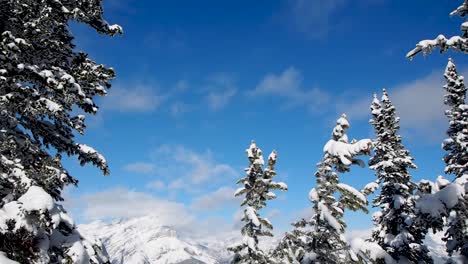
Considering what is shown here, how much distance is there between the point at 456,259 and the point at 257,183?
13686 millimetres

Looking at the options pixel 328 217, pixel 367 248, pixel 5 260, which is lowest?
pixel 5 260

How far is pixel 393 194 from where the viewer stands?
26938 millimetres

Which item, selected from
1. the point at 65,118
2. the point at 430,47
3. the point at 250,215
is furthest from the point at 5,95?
the point at 250,215

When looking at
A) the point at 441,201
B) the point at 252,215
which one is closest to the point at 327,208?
the point at 252,215

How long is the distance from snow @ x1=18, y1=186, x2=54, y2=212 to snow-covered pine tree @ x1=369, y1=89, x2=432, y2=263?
21.8 metres

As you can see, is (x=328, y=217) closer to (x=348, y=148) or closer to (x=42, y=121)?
(x=348, y=148)

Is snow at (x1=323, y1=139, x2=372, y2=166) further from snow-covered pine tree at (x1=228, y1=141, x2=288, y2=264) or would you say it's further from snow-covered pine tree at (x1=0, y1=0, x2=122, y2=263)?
snow-covered pine tree at (x1=228, y1=141, x2=288, y2=264)

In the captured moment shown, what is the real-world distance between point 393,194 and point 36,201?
23.9 m

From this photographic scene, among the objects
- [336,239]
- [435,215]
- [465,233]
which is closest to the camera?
[435,215]

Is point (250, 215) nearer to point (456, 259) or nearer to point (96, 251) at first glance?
point (456, 259)

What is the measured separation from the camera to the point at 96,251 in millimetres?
9672

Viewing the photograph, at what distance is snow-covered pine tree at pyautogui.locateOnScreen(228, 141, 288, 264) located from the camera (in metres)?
25.8

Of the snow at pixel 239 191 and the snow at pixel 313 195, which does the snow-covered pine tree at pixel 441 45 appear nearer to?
the snow at pixel 313 195

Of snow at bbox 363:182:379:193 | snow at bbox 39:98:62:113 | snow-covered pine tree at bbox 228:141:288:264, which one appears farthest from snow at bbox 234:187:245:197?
snow at bbox 39:98:62:113
